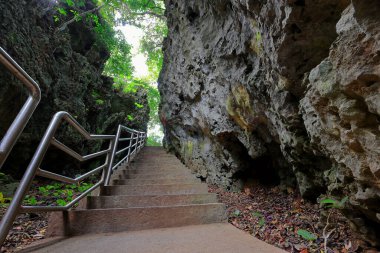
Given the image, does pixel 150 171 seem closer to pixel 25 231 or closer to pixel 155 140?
pixel 25 231

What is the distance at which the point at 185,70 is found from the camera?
287 inches

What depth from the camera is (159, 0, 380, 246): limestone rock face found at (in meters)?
1.70

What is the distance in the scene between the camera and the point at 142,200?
3.09 metres

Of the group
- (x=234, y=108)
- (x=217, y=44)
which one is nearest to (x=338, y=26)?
(x=234, y=108)

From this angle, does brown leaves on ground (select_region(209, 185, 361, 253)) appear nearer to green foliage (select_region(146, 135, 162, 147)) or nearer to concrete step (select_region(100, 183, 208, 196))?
concrete step (select_region(100, 183, 208, 196))

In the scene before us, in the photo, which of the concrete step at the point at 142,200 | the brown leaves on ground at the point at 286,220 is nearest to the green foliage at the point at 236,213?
the brown leaves on ground at the point at 286,220

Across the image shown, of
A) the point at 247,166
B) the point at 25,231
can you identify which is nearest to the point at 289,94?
the point at 247,166

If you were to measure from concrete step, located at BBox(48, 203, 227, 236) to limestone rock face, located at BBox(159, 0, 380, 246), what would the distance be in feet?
4.73

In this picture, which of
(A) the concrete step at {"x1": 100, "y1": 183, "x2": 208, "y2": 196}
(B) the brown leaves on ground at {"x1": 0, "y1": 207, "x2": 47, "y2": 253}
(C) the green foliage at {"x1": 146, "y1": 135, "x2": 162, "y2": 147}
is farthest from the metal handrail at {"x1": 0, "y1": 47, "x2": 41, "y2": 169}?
(C) the green foliage at {"x1": 146, "y1": 135, "x2": 162, "y2": 147}

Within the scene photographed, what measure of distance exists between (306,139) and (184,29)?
558cm

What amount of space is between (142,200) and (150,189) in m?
0.70

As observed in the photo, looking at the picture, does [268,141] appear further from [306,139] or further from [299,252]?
[299,252]

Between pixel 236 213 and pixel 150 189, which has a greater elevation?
pixel 150 189

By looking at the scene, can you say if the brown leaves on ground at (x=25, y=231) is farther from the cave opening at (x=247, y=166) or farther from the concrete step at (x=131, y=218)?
the cave opening at (x=247, y=166)
